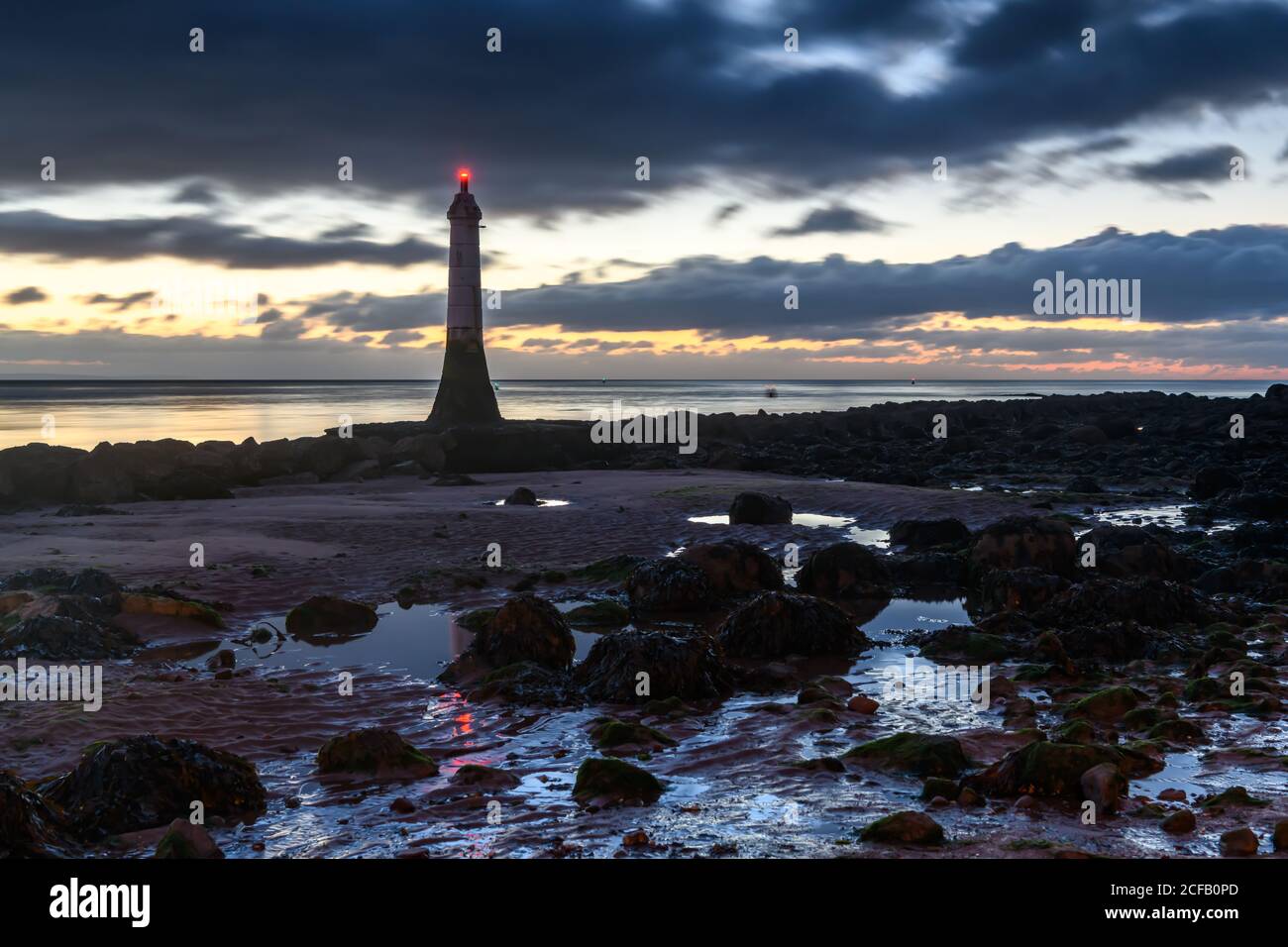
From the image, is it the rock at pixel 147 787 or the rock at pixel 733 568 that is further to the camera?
the rock at pixel 733 568

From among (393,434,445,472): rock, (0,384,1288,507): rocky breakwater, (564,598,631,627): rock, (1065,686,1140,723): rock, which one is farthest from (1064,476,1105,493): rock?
(1065,686,1140,723): rock

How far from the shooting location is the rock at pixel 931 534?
16906mm

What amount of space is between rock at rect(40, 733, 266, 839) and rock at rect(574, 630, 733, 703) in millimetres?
3270

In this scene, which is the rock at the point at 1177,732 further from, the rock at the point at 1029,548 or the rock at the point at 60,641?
the rock at the point at 60,641

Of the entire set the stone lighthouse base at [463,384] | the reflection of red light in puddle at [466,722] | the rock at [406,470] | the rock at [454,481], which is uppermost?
the stone lighthouse base at [463,384]

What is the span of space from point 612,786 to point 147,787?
109 inches

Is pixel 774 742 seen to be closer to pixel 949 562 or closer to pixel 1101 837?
pixel 1101 837

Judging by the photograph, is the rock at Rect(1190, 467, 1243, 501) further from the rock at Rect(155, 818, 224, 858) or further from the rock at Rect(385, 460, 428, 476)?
the rock at Rect(155, 818, 224, 858)

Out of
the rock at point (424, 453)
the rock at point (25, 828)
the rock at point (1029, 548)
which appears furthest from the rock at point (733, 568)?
the rock at point (424, 453)

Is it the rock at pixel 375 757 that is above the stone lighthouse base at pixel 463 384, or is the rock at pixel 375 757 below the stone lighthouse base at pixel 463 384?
below

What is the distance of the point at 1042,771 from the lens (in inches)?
255

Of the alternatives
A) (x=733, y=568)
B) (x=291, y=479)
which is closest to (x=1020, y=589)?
(x=733, y=568)

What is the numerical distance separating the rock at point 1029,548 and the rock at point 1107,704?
5626mm

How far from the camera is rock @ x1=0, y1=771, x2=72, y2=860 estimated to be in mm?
5484
